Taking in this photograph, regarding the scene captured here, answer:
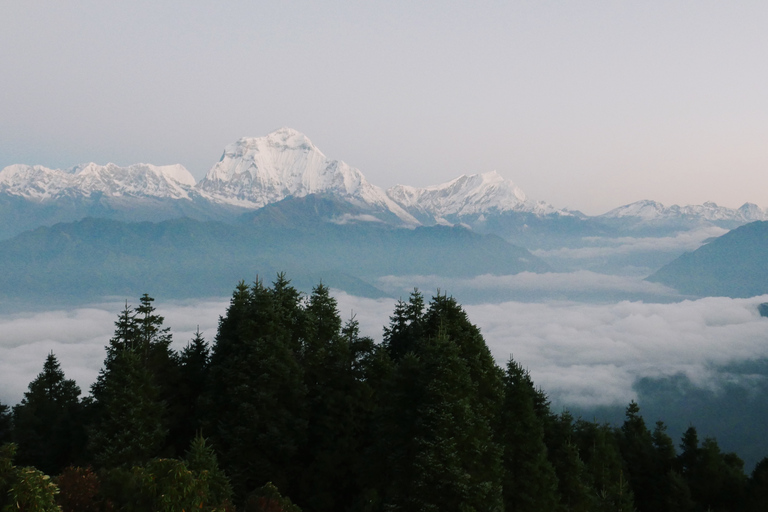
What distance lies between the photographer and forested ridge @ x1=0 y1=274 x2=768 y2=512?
115ft

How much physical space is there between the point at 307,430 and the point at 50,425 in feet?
97.4

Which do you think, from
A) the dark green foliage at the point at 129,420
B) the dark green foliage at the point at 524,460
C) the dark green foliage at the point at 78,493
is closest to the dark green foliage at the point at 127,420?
the dark green foliage at the point at 129,420

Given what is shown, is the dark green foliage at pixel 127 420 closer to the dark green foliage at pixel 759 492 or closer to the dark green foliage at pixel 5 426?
the dark green foliage at pixel 5 426

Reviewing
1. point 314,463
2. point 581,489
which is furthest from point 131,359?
point 581,489

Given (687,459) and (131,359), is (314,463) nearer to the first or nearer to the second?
(131,359)

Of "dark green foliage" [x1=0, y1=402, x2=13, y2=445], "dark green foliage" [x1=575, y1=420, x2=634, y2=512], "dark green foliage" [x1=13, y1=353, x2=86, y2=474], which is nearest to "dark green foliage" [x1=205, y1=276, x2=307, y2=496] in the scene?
"dark green foliage" [x1=13, y1=353, x2=86, y2=474]

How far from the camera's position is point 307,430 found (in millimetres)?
55688

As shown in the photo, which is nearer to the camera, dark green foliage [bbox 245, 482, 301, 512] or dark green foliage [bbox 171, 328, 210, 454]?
dark green foliage [bbox 245, 482, 301, 512]

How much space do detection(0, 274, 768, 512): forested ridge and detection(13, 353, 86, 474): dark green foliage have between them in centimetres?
18

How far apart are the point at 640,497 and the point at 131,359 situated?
227ft

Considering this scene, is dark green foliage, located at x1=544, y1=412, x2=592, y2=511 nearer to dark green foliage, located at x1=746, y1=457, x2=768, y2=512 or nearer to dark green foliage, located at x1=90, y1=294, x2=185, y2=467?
dark green foliage, located at x1=746, y1=457, x2=768, y2=512

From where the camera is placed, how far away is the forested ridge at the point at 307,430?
115 feet

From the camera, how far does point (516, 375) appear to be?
57.0 meters

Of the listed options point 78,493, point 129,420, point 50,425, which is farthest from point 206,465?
point 50,425
